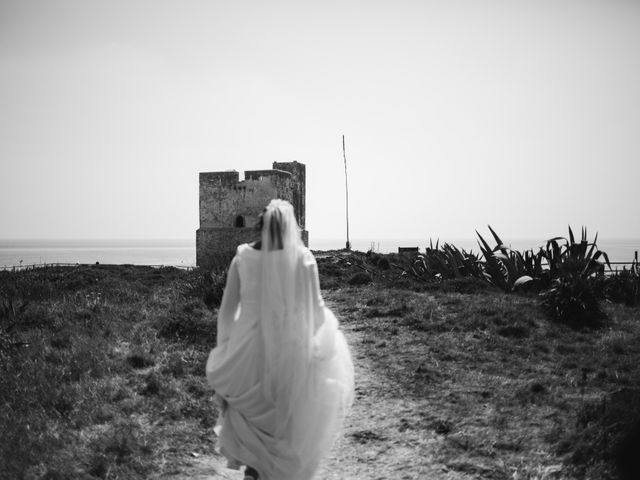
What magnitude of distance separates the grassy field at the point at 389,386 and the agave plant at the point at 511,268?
184cm

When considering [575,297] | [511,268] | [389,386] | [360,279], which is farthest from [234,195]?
[389,386]

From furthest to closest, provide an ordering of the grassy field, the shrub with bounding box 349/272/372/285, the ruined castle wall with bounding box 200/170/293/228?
the ruined castle wall with bounding box 200/170/293/228
the shrub with bounding box 349/272/372/285
the grassy field

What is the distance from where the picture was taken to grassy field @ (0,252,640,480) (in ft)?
13.3

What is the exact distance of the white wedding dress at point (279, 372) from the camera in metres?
3.32

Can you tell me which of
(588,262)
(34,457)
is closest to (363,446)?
(34,457)

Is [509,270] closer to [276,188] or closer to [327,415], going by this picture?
[327,415]

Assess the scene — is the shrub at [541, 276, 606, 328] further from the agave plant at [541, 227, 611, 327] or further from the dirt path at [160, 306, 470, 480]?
the dirt path at [160, 306, 470, 480]

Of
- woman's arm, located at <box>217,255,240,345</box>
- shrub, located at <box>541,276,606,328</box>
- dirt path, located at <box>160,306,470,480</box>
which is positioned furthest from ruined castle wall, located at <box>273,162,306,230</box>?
woman's arm, located at <box>217,255,240,345</box>

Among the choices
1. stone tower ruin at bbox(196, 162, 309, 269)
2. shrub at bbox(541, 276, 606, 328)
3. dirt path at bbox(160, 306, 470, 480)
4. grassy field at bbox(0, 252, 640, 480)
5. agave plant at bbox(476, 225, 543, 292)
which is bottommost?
dirt path at bbox(160, 306, 470, 480)

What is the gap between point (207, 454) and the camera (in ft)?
14.7

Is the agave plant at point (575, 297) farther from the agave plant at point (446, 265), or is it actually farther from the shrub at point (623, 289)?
the agave plant at point (446, 265)

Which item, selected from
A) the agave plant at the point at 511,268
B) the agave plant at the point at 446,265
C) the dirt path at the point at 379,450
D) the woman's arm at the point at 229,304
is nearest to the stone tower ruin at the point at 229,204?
the agave plant at the point at 446,265

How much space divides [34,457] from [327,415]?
7.86 feet

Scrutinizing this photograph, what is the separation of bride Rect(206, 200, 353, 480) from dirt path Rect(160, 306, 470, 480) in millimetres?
885
